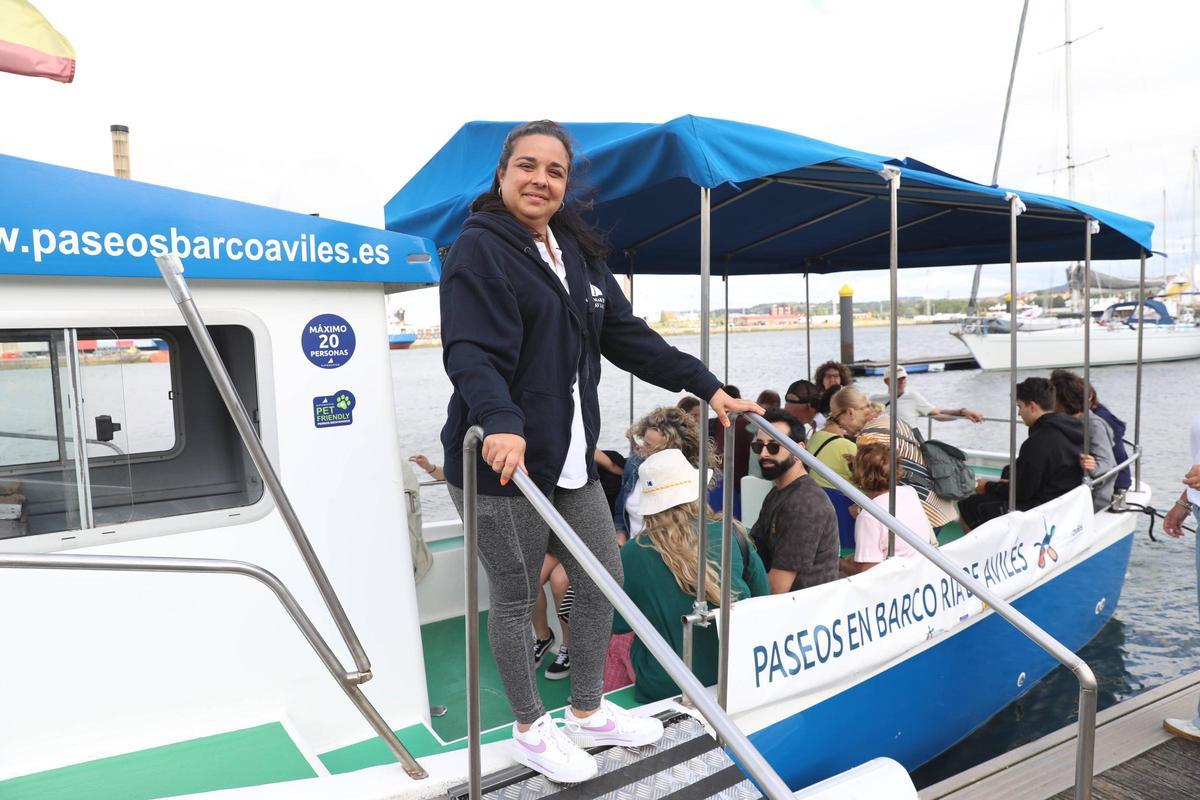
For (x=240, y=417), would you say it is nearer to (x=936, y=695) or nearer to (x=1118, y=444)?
(x=936, y=695)

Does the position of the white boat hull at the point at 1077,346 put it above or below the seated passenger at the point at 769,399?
below

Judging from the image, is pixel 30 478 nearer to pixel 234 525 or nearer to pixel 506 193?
pixel 234 525

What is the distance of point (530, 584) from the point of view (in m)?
2.15

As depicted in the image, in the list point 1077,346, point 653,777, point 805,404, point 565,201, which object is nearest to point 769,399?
point 805,404

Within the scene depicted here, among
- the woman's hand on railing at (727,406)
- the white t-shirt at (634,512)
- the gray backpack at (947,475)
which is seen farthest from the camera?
the gray backpack at (947,475)

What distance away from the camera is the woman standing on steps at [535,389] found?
1.95m

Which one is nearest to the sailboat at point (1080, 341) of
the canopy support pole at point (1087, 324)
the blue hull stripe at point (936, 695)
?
the canopy support pole at point (1087, 324)

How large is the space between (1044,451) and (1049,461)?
2.7 inches

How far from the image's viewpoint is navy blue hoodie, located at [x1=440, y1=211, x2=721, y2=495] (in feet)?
6.11

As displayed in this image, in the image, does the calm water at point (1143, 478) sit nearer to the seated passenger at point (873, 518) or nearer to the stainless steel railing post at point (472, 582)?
the seated passenger at point (873, 518)

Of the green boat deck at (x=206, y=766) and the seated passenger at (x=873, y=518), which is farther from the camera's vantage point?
the seated passenger at (x=873, y=518)

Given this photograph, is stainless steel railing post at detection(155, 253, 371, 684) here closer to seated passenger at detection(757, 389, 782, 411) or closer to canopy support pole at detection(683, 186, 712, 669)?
canopy support pole at detection(683, 186, 712, 669)

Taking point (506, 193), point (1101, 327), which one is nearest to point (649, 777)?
point (506, 193)

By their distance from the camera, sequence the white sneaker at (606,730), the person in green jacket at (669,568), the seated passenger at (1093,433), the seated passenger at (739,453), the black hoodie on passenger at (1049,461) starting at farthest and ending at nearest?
the seated passenger at (739,453)
the seated passenger at (1093,433)
the black hoodie on passenger at (1049,461)
the person in green jacket at (669,568)
the white sneaker at (606,730)
